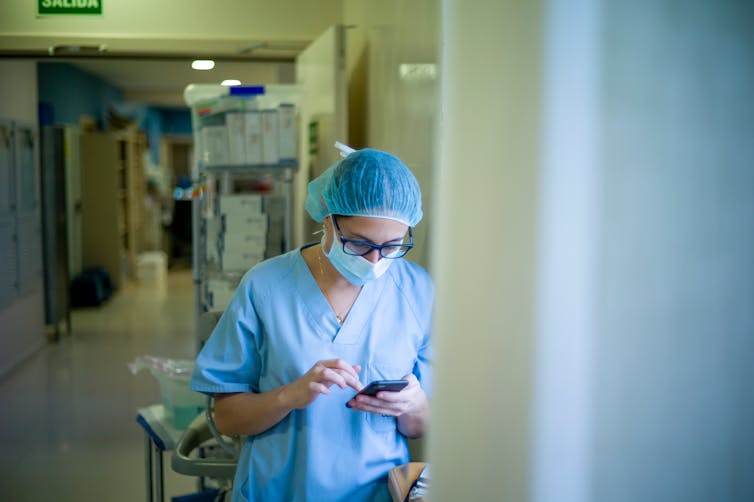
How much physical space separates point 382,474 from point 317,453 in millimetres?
139

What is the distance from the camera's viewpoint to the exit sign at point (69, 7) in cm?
342

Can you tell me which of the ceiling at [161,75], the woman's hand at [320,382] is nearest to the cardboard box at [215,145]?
the woman's hand at [320,382]

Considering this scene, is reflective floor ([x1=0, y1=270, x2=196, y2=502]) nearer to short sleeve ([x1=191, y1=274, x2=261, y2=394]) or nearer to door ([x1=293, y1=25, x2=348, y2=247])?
door ([x1=293, y1=25, x2=348, y2=247])

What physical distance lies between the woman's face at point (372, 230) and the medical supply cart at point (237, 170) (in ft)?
6.59

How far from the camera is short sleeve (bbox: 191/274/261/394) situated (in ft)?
4.83

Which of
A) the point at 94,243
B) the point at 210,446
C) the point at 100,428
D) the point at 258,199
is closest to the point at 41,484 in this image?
the point at 100,428

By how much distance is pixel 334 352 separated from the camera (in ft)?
4.83

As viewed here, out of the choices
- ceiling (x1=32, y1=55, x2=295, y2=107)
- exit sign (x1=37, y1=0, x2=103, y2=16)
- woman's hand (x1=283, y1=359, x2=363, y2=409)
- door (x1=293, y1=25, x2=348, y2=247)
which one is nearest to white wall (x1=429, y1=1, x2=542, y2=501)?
woman's hand (x1=283, y1=359, x2=363, y2=409)

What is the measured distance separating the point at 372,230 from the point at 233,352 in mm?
367

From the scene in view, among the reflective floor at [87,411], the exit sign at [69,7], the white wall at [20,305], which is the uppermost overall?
the exit sign at [69,7]

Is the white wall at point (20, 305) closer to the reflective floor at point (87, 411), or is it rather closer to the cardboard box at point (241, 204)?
the reflective floor at point (87, 411)

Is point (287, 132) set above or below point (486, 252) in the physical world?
above

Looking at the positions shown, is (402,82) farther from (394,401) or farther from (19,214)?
(19,214)

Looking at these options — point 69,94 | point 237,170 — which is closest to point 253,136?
point 237,170
